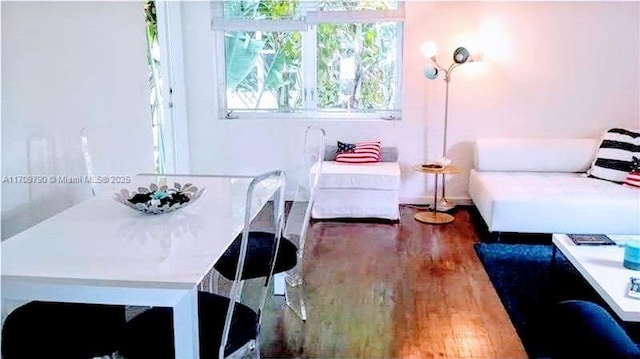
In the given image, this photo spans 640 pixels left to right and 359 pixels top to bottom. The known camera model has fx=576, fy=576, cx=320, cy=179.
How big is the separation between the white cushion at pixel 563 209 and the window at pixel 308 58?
5.01 feet

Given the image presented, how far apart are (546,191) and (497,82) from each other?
128cm

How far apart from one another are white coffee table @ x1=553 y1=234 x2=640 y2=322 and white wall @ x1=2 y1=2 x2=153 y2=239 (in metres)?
2.83

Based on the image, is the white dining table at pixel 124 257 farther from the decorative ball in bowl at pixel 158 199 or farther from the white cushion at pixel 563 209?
the white cushion at pixel 563 209

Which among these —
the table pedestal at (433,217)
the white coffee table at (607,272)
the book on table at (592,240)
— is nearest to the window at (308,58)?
the table pedestal at (433,217)

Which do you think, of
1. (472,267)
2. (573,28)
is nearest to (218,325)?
(472,267)

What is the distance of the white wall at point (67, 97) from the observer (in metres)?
2.92

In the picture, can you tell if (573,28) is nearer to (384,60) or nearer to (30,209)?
(384,60)

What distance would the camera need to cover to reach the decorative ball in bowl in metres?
2.28

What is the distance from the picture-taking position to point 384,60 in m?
5.25

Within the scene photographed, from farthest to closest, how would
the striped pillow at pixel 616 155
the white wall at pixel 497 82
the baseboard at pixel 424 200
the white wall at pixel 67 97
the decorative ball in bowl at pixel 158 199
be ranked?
the baseboard at pixel 424 200 < the white wall at pixel 497 82 < the striped pillow at pixel 616 155 < the white wall at pixel 67 97 < the decorative ball in bowl at pixel 158 199

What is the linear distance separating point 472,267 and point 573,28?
8.25ft

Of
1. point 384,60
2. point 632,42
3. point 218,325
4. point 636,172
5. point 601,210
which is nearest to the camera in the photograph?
point 218,325

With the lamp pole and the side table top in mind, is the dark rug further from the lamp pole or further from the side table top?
the lamp pole

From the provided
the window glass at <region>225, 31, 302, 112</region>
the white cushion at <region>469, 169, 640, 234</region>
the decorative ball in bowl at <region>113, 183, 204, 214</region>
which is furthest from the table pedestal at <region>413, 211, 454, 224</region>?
the decorative ball in bowl at <region>113, 183, 204, 214</region>
